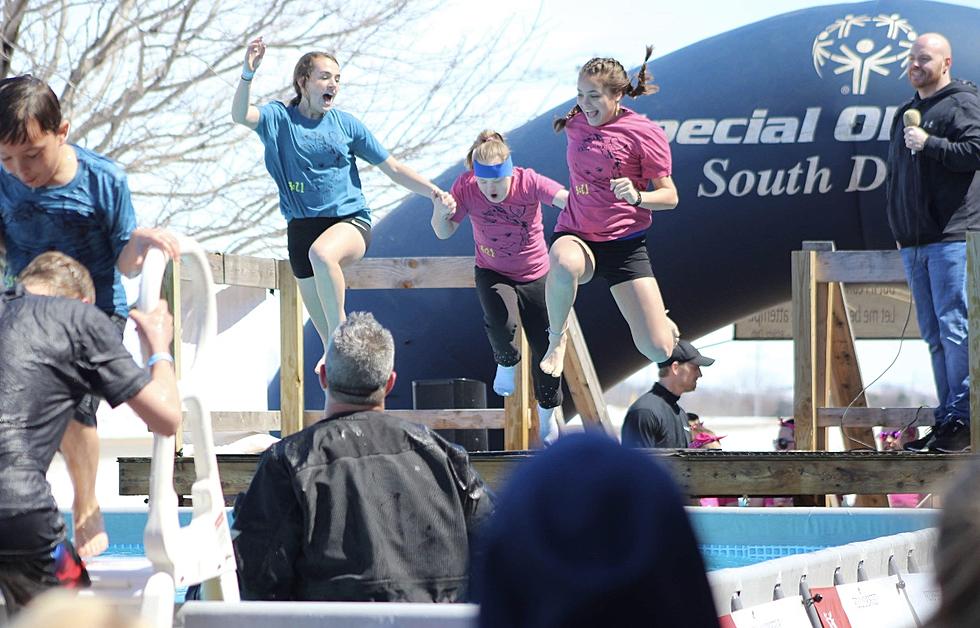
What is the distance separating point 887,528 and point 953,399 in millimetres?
842

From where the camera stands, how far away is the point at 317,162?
7.22m

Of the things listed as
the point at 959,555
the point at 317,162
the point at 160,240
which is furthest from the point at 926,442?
the point at 959,555

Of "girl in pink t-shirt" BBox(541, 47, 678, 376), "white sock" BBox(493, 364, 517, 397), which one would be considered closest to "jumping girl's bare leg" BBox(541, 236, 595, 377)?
"girl in pink t-shirt" BBox(541, 47, 678, 376)

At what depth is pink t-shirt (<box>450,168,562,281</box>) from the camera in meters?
7.87

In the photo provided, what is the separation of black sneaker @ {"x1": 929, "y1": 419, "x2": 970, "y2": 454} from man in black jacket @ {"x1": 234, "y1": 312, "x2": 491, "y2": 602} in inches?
168

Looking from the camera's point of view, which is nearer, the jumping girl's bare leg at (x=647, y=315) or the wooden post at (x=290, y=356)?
the jumping girl's bare leg at (x=647, y=315)

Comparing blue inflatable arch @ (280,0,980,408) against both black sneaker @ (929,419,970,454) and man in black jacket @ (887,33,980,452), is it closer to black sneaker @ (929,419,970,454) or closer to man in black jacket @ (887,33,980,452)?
man in black jacket @ (887,33,980,452)


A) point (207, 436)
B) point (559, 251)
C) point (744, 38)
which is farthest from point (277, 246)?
point (207, 436)

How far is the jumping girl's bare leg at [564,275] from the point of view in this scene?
7227 mm

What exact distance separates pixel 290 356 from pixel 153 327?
17.2 ft

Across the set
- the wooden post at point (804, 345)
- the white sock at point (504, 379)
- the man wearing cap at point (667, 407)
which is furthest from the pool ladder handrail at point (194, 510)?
the wooden post at point (804, 345)

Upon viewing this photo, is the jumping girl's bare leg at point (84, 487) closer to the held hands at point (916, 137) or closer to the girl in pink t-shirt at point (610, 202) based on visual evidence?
the girl in pink t-shirt at point (610, 202)

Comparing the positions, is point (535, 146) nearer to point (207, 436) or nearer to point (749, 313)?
point (749, 313)

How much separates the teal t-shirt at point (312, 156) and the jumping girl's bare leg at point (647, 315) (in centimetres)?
154
